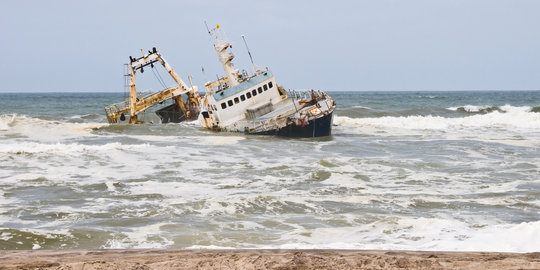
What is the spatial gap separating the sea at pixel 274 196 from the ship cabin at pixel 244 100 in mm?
4928

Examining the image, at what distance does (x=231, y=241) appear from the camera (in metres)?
8.27

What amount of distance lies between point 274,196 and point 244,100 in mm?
17685

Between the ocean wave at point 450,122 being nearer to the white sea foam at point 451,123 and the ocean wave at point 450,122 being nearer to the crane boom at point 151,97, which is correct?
the white sea foam at point 451,123

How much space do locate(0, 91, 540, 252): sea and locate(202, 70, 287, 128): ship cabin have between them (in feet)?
16.2

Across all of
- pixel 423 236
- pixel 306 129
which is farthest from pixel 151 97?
pixel 423 236

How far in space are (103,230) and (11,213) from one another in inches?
97.3

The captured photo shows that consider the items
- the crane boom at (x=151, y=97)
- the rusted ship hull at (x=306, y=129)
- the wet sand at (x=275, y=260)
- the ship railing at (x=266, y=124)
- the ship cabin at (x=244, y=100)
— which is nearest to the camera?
the wet sand at (x=275, y=260)

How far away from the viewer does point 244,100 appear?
29.2 m

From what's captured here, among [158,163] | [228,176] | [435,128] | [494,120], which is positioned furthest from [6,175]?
[494,120]

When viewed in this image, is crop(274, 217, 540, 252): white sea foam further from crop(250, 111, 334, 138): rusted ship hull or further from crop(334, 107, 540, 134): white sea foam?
crop(334, 107, 540, 134): white sea foam

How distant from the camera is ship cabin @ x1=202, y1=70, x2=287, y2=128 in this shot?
1139 inches

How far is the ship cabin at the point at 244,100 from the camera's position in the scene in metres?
28.9

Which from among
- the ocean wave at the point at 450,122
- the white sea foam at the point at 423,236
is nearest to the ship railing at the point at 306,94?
the ocean wave at the point at 450,122

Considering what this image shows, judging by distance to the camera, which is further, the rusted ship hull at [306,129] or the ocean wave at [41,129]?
the ocean wave at [41,129]
